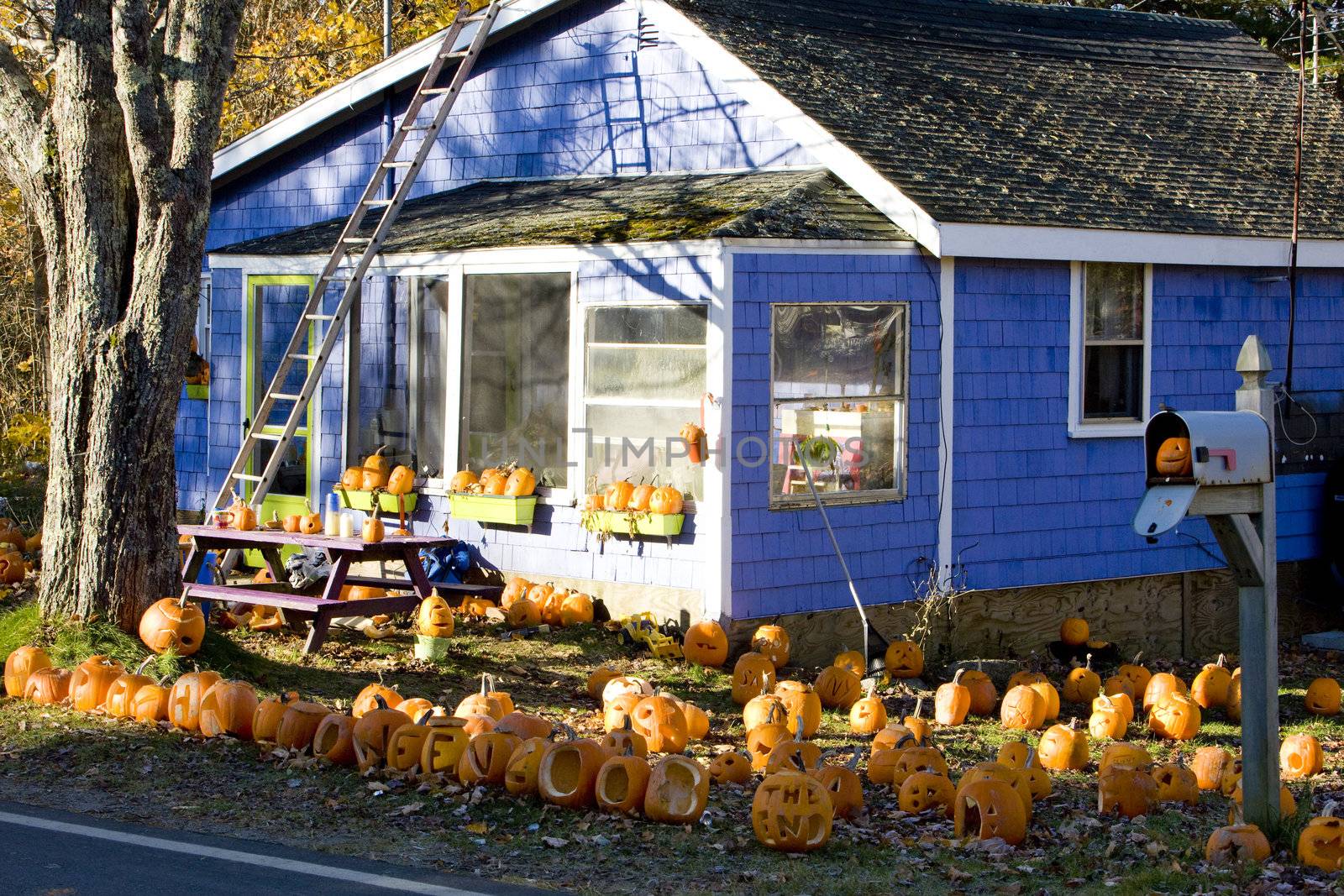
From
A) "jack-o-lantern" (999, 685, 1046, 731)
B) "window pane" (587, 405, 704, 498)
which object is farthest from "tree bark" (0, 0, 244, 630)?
"jack-o-lantern" (999, 685, 1046, 731)

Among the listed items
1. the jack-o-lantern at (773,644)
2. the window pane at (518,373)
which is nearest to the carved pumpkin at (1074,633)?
the jack-o-lantern at (773,644)

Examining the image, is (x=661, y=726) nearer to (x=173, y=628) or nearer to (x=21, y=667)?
(x=173, y=628)

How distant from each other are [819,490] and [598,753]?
4.75 metres

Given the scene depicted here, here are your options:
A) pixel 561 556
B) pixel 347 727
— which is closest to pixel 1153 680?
pixel 561 556

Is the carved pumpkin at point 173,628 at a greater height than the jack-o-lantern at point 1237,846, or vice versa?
the carved pumpkin at point 173,628

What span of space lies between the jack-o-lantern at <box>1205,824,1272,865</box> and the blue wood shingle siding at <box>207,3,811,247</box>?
291 inches

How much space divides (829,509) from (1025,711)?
226cm

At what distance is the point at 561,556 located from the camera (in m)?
12.6

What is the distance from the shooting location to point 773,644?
11.3 m

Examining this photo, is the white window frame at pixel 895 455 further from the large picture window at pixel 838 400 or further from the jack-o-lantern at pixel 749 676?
the jack-o-lantern at pixel 749 676

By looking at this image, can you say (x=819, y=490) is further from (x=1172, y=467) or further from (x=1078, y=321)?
(x=1172, y=467)

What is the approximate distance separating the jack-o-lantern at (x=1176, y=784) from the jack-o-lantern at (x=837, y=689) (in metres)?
2.92

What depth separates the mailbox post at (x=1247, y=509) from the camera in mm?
6523

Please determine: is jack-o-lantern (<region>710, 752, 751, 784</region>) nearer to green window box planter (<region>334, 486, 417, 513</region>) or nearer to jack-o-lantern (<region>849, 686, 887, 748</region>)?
jack-o-lantern (<region>849, 686, 887, 748</region>)
